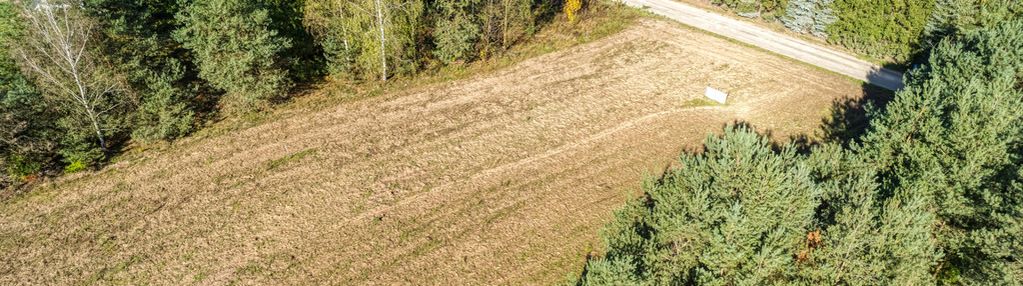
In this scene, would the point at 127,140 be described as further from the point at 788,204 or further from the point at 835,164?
the point at 835,164

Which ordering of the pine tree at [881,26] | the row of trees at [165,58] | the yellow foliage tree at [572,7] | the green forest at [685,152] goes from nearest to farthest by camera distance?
the green forest at [685,152] → the row of trees at [165,58] → the pine tree at [881,26] → the yellow foliage tree at [572,7]

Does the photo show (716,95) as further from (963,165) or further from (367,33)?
(367,33)

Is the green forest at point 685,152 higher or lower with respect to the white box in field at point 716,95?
higher

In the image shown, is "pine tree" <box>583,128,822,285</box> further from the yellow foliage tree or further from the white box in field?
the yellow foliage tree

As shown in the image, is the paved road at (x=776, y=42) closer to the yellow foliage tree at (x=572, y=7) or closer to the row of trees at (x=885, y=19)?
the row of trees at (x=885, y=19)

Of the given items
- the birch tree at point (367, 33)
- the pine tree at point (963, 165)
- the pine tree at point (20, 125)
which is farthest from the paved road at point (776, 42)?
the pine tree at point (20, 125)

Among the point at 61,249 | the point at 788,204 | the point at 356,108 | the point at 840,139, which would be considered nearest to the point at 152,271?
the point at 61,249

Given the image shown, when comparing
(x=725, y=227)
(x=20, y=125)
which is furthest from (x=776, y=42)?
(x=20, y=125)
